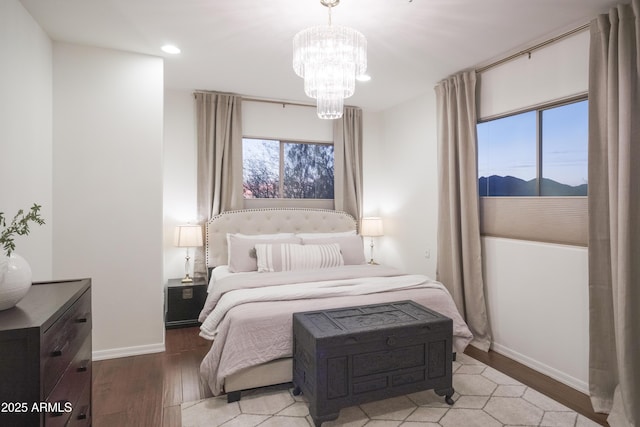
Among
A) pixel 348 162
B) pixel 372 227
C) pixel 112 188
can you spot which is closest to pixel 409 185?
pixel 372 227

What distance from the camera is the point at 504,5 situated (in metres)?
2.34

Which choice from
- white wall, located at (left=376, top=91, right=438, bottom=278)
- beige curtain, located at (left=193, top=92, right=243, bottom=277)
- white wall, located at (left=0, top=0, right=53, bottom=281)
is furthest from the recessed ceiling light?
white wall, located at (left=376, top=91, right=438, bottom=278)

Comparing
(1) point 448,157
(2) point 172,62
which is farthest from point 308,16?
(1) point 448,157

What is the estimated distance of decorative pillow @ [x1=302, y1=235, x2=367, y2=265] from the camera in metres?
4.04

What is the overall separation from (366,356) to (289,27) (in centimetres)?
239

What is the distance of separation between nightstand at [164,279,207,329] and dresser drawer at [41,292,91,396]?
6.46 feet

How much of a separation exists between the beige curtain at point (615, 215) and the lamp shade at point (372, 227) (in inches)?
102

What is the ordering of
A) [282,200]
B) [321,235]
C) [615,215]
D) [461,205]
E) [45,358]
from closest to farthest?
[45,358]
[615,215]
[461,205]
[321,235]
[282,200]

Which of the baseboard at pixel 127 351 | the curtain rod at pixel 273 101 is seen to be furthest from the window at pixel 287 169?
the baseboard at pixel 127 351

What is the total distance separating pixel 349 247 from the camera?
13.4 feet

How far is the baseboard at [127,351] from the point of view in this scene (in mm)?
3043

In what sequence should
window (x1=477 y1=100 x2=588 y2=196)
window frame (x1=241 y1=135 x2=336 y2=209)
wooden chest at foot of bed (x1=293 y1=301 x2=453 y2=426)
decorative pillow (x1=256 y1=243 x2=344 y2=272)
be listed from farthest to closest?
window frame (x1=241 y1=135 x2=336 y2=209), decorative pillow (x1=256 y1=243 x2=344 y2=272), window (x1=477 y1=100 x2=588 y2=196), wooden chest at foot of bed (x1=293 y1=301 x2=453 y2=426)

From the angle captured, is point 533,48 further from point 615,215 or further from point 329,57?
point 329,57

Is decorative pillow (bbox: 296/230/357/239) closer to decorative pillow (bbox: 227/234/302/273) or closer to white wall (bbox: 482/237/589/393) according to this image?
decorative pillow (bbox: 227/234/302/273)
